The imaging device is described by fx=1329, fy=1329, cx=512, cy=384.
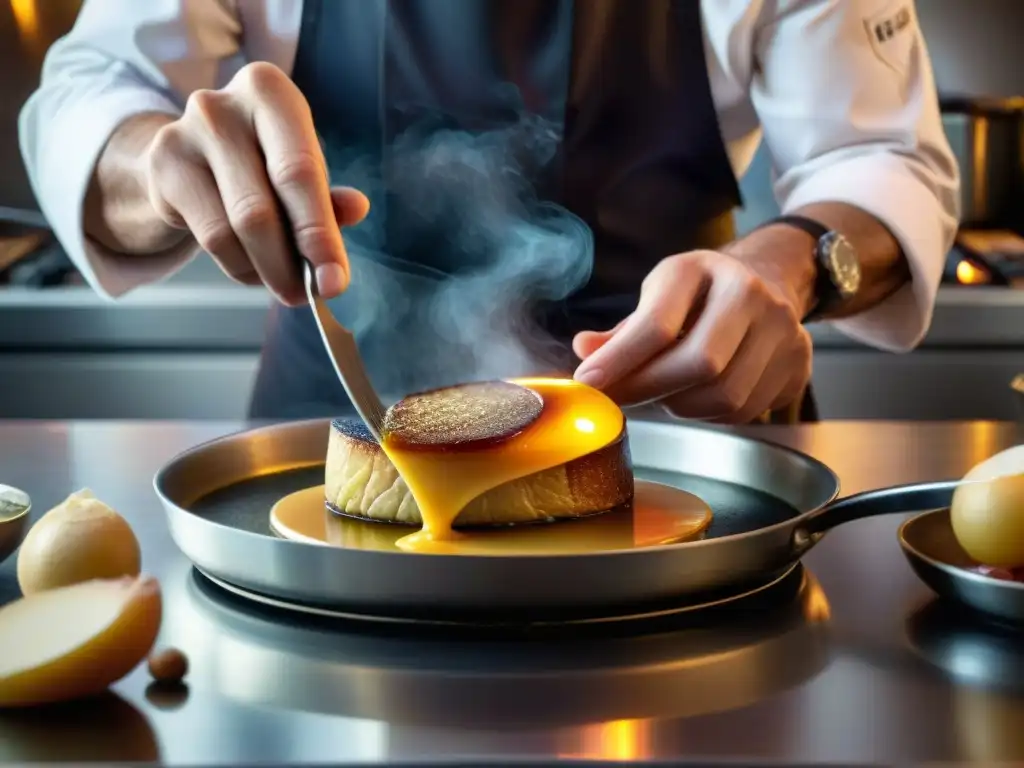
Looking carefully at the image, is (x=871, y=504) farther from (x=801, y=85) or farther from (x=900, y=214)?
(x=801, y=85)

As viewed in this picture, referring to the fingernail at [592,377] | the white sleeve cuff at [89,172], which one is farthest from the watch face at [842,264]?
the white sleeve cuff at [89,172]

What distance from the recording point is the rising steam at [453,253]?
5.14 ft

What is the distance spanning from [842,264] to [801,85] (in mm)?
294

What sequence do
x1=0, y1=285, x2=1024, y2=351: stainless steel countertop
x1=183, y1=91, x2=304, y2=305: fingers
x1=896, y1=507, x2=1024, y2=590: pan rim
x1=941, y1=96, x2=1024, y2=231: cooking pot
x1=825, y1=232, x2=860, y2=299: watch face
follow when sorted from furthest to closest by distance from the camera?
x1=941, y1=96, x2=1024, y2=231: cooking pot → x1=0, y1=285, x2=1024, y2=351: stainless steel countertop → x1=825, y1=232, x2=860, y2=299: watch face → x1=183, y1=91, x2=304, y2=305: fingers → x1=896, y1=507, x2=1024, y2=590: pan rim

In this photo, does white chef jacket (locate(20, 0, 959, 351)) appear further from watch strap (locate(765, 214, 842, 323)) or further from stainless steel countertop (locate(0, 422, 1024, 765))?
stainless steel countertop (locate(0, 422, 1024, 765))

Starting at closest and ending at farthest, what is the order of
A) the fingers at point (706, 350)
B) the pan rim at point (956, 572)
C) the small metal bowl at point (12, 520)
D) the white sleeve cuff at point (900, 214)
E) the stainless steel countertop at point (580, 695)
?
the stainless steel countertop at point (580, 695) < the pan rim at point (956, 572) < the small metal bowl at point (12, 520) < the fingers at point (706, 350) < the white sleeve cuff at point (900, 214)

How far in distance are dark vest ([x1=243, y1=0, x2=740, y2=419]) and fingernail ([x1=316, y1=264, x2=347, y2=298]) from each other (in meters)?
0.63

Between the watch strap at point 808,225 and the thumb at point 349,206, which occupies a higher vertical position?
the thumb at point 349,206

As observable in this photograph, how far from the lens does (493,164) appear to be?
5.32 feet

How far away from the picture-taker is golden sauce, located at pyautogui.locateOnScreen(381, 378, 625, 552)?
0.86 meters

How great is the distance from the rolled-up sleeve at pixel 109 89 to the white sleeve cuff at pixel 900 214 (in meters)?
0.74

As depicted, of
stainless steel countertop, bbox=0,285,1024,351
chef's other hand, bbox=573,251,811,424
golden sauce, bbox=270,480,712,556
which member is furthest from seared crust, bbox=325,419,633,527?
stainless steel countertop, bbox=0,285,1024,351

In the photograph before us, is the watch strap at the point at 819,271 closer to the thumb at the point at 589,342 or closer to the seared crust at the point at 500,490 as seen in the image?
the thumb at the point at 589,342

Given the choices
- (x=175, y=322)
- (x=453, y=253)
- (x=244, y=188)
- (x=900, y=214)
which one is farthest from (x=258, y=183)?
(x=175, y=322)
